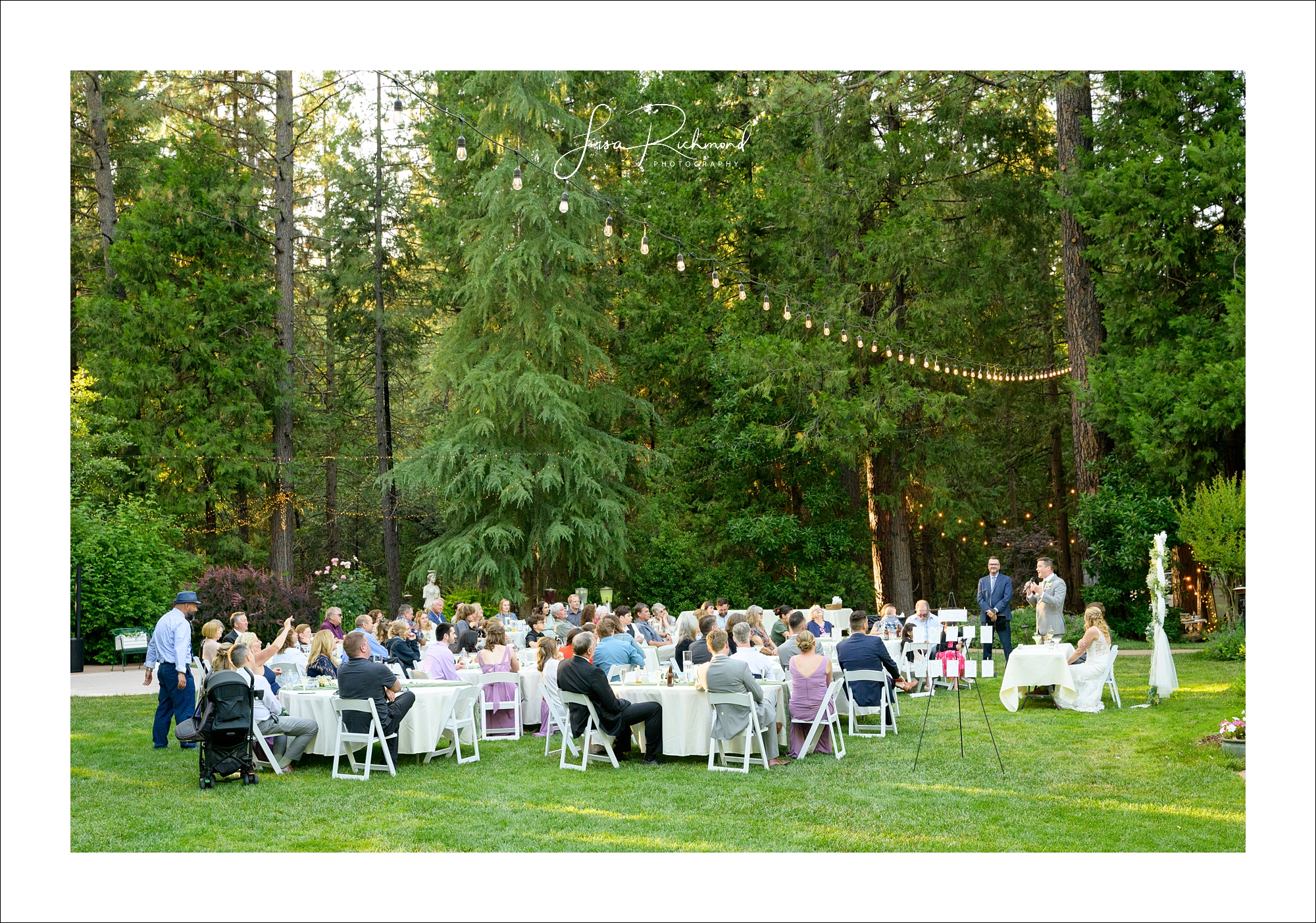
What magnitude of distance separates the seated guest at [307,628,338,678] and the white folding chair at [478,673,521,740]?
1375mm

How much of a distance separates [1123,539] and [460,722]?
12264mm

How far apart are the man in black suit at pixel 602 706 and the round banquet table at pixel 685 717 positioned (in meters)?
0.09

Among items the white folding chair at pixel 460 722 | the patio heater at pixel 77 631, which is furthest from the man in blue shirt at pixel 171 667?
the patio heater at pixel 77 631

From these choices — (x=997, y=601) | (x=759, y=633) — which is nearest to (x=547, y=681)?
(x=759, y=633)

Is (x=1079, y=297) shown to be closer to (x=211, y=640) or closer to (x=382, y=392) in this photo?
(x=382, y=392)

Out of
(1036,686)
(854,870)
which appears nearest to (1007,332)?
(1036,686)

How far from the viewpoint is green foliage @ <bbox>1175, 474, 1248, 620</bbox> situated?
50.5 feet

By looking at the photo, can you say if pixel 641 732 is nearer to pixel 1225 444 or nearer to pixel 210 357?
pixel 1225 444

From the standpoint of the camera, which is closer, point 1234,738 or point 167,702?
point 1234,738

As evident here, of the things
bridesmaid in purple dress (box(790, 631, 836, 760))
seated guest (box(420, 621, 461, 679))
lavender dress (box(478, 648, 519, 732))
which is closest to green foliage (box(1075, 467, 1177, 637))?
bridesmaid in purple dress (box(790, 631, 836, 760))

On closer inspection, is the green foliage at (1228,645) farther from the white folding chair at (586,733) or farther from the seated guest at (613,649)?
the white folding chair at (586,733)

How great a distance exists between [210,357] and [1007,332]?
17.4 metres

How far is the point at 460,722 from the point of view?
31.9 feet

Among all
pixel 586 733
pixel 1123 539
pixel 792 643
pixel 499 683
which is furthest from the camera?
pixel 1123 539
